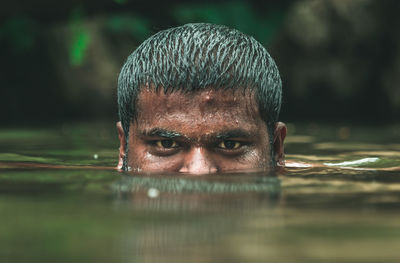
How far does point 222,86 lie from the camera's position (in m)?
3.93

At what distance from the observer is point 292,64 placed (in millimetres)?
13500

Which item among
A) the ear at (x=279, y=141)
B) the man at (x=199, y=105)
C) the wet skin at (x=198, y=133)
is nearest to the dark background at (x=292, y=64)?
the ear at (x=279, y=141)

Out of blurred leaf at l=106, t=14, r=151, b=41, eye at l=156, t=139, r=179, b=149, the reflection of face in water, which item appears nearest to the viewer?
the reflection of face in water

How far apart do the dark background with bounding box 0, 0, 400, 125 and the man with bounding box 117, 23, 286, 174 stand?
7405 mm

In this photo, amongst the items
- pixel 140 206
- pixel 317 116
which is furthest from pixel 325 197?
pixel 317 116

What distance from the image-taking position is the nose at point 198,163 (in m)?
3.65

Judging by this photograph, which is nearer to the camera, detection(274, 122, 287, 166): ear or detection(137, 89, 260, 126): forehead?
detection(137, 89, 260, 126): forehead

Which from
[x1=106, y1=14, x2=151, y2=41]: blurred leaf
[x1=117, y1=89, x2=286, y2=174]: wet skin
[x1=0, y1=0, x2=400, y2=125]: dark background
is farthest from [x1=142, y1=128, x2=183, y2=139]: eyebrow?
[x1=0, y1=0, x2=400, y2=125]: dark background

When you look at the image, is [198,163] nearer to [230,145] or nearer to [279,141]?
[230,145]

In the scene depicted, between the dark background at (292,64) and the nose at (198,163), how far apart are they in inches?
313

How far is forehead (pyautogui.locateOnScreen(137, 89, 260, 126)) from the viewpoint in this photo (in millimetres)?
3850

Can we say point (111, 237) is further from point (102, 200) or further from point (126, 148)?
point (126, 148)

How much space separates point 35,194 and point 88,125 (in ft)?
23.9

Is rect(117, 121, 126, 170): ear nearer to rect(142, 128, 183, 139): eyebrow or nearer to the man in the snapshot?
the man
